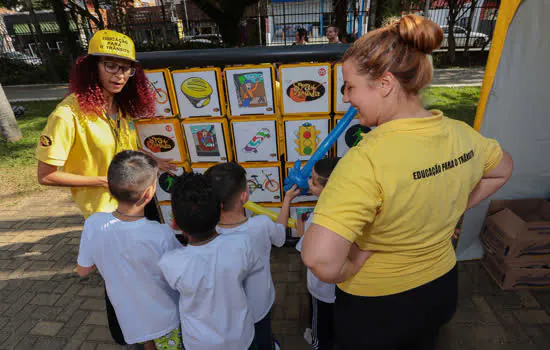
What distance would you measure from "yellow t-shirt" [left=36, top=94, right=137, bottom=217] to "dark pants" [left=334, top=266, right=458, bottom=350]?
1.80 m

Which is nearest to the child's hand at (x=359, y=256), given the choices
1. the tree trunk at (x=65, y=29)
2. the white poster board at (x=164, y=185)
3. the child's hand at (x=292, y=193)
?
the child's hand at (x=292, y=193)

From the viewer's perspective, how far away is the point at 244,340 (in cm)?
167

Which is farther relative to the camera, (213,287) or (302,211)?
(302,211)

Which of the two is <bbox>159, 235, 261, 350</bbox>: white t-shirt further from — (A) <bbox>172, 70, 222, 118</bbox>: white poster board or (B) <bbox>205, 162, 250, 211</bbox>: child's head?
(A) <bbox>172, 70, 222, 118</bbox>: white poster board

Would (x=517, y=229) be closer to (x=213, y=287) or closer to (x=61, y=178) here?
(x=213, y=287)

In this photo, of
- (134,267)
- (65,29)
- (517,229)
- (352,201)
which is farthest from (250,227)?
(65,29)

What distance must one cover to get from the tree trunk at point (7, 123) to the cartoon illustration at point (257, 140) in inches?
284

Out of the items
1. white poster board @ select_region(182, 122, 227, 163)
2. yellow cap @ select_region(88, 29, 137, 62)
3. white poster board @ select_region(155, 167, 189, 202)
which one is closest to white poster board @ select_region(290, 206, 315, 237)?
white poster board @ select_region(182, 122, 227, 163)

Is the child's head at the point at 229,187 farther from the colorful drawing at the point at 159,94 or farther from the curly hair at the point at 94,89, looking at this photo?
the colorful drawing at the point at 159,94

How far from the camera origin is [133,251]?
64.7 inches

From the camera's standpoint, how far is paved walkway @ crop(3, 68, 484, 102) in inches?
409

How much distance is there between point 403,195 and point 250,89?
1.95 m

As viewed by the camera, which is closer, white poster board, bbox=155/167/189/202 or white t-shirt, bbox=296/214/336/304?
white t-shirt, bbox=296/214/336/304

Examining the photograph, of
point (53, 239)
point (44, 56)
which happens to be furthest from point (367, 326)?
point (44, 56)
